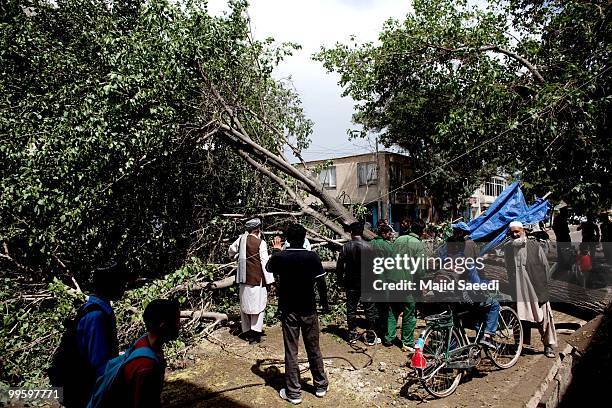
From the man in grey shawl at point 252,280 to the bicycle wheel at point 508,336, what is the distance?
3239mm

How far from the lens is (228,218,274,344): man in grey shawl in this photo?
5848 mm

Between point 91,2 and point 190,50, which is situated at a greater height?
point 91,2

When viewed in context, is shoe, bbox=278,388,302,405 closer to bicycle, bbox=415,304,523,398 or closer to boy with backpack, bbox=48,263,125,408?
bicycle, bbox=415,304,523,398

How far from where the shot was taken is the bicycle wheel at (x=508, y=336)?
502cm

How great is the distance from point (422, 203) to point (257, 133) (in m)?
24.6

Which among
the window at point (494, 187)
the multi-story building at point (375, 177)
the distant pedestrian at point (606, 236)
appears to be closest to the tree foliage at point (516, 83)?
the distant pedestrian at point (606, 236)

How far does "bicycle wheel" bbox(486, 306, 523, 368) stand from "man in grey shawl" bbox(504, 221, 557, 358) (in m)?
0.14

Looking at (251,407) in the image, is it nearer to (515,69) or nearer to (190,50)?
(190,50)

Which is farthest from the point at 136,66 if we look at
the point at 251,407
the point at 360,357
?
the point at 360,357

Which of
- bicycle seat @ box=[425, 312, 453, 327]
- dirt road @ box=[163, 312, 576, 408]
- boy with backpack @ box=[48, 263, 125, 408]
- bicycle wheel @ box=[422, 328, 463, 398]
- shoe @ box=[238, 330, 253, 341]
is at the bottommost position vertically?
dirt road @ box=[163, 312, 576, 408]

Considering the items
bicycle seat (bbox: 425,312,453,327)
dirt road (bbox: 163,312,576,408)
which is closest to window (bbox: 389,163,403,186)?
dirt road (bbox: 163,312,576,408)

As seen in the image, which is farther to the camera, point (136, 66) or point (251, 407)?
point (136, 66)

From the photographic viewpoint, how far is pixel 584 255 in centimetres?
868

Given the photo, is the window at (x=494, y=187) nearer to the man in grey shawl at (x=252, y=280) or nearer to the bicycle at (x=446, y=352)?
the man in grey shawl at (x=252, y=280)
